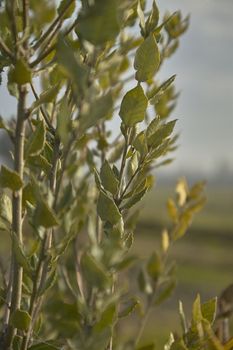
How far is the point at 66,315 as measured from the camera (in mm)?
501

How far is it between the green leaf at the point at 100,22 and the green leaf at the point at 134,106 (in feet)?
0.47

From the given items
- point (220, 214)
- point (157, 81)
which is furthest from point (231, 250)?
point (157, 81)

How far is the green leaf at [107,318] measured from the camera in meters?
0.48

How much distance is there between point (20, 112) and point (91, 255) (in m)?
0.17

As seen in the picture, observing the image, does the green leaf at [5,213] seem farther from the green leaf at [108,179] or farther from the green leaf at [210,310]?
the green leaf at [210,310]

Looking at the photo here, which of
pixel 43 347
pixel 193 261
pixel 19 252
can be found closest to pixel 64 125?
pixel 19 252

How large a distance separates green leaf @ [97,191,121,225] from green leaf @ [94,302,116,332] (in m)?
0.16

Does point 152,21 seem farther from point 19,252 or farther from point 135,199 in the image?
point 19,252

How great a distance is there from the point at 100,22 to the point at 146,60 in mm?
174

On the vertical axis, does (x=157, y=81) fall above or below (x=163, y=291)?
above

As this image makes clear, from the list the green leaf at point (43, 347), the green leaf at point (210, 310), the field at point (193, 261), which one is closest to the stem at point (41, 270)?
the green leaf at point (43, 347)

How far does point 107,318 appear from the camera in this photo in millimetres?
484

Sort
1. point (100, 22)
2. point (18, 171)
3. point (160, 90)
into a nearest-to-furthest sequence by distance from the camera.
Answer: point (100, 22) → point (18, 171) → point (160, 90)

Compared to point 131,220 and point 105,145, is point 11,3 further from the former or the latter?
point 105,145
